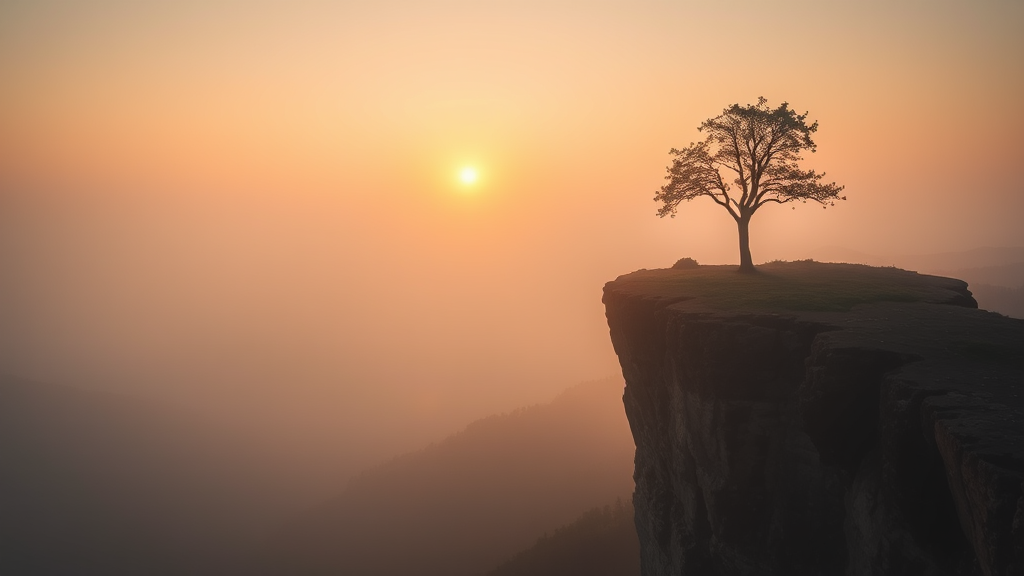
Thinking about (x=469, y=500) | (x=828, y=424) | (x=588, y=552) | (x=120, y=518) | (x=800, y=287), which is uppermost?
(x=800, y=287)

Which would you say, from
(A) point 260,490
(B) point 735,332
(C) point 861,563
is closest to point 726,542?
(C) point 861,563

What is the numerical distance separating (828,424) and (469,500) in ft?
400

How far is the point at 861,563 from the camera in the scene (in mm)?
15547

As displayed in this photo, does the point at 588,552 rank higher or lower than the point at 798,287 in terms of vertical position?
lower

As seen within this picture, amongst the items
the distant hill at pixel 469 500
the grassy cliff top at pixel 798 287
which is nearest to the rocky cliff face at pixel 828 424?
the grassy cliff top at pixel 798 287

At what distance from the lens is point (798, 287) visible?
24.7 meters

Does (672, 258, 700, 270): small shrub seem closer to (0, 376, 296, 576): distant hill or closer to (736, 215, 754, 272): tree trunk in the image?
(736, 215, 754, 272): tree trunk

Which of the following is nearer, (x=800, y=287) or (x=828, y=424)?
(x=828, y=424)

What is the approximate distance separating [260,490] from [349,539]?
87139 mm

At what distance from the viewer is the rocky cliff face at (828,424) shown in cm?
1118

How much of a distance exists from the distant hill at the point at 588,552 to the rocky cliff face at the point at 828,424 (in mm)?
44123

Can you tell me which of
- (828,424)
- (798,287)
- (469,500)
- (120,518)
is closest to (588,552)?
(798,287)

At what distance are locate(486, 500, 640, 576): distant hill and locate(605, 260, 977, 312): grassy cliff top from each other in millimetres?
47283

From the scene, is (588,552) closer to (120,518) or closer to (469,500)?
(469,500)
